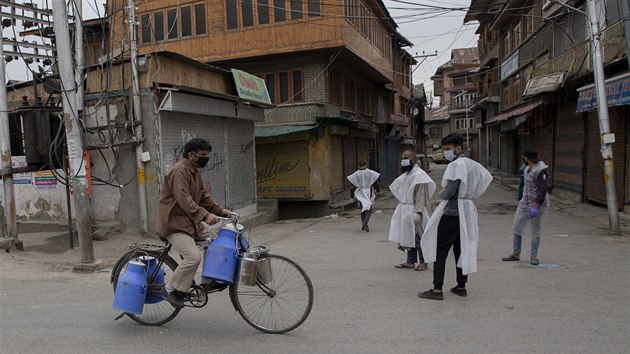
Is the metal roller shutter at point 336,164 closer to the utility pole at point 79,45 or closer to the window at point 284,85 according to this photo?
the window at point 284,85

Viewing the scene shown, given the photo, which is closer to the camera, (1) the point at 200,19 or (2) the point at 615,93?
(2) the point at 615,93

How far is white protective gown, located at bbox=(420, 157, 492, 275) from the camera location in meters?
5.28

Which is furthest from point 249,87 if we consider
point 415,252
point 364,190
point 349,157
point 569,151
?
point 569,151

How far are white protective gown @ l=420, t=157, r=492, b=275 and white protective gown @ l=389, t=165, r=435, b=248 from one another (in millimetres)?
1532

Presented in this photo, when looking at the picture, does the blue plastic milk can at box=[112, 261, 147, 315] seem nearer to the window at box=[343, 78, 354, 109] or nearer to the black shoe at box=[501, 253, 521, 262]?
the black shoe at box=[501, 253, 521, 262]

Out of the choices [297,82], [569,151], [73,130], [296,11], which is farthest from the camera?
[297,82]

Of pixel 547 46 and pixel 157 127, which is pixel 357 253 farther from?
pixel 547 46

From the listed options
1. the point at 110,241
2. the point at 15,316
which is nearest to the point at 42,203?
the point at 110,241

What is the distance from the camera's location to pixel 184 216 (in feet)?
14.3

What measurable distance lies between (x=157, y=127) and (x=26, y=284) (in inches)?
159

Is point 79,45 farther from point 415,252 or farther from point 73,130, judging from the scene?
point 415,252

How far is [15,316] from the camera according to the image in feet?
16.1

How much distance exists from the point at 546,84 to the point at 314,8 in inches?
333

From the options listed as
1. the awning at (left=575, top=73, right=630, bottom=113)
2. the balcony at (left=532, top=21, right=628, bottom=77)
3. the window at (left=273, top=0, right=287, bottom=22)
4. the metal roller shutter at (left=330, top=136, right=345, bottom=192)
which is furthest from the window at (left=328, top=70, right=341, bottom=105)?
the awning at (left=575, top=73, right=630, bottom=113)
